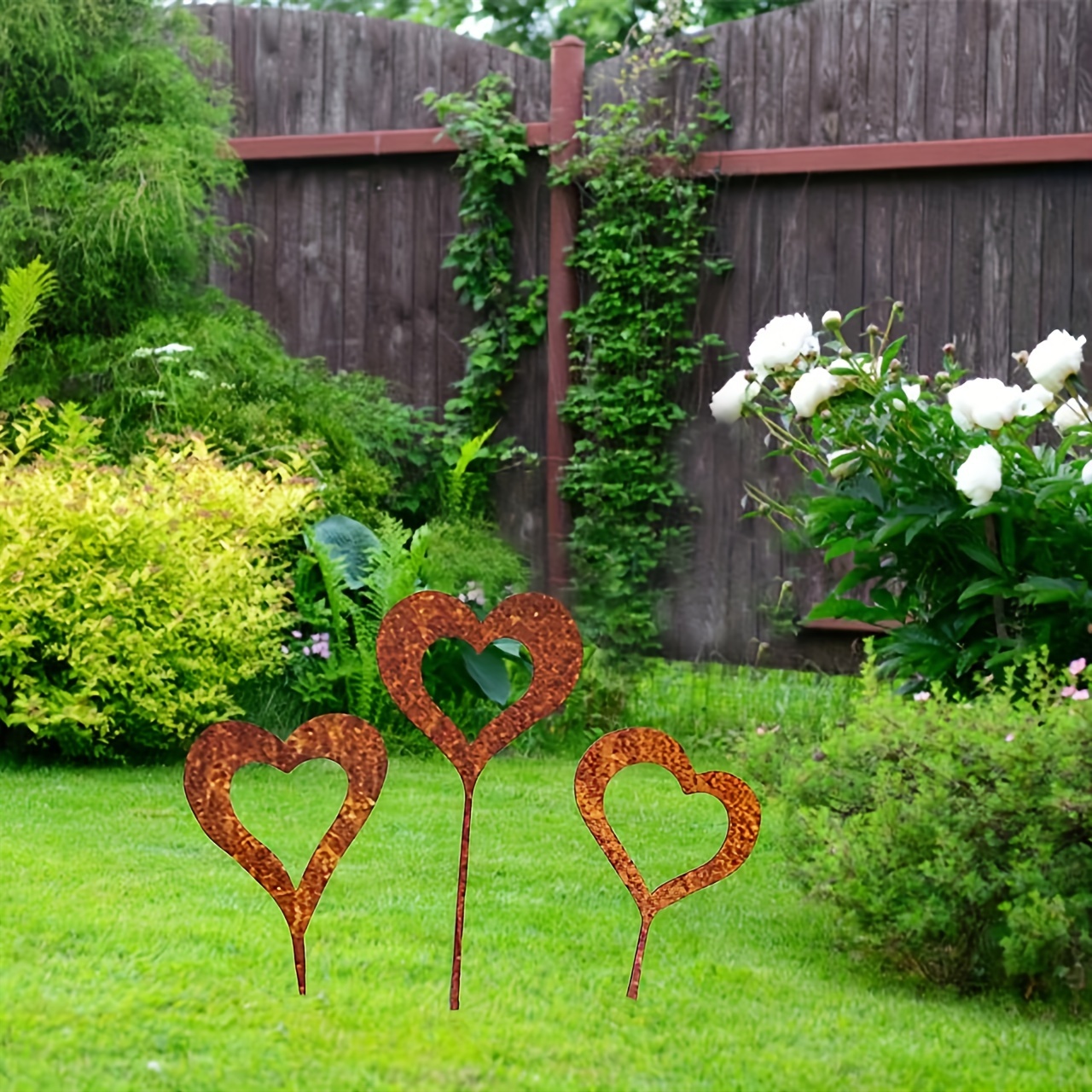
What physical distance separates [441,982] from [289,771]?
1.76 feet

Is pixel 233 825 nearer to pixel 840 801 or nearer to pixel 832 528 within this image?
pixel 840 801

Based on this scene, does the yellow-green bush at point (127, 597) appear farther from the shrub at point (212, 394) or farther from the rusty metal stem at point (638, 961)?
the rusty metal stem at point (638, 961)

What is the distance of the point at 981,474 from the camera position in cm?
299

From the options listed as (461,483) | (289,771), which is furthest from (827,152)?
(289,771)

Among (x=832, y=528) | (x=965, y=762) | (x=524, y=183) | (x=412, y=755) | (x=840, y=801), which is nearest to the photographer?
(x=965, y=762)

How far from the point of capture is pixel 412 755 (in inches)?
191

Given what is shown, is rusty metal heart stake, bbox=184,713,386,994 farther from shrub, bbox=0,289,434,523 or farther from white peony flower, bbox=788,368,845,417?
shrub, bbox=0,289,434,523

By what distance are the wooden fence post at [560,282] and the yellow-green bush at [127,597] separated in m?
1.77

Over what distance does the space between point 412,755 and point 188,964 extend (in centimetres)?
231

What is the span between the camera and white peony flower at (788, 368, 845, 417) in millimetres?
3307

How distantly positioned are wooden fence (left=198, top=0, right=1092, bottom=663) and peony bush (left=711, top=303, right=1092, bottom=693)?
2.40 metres

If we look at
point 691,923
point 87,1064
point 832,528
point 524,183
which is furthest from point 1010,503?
point 524,183

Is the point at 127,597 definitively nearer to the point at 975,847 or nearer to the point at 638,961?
the point at 638,961

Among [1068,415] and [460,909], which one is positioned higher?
[1068,415]
